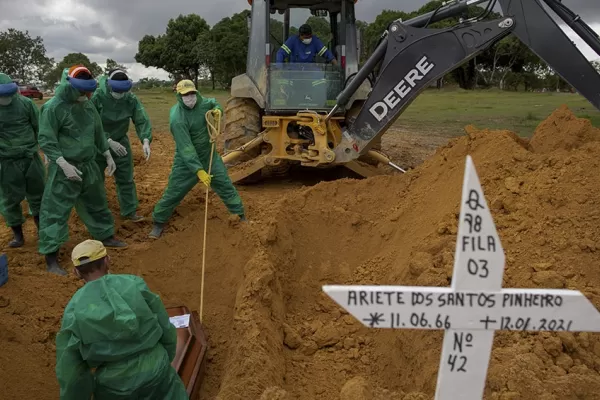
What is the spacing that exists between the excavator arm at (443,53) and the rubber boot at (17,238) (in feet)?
12.8

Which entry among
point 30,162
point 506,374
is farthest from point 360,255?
point 30,162

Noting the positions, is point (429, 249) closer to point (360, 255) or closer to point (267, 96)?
point (360, 255)

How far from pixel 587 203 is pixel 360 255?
79.2 inches

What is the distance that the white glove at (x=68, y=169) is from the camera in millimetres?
4879

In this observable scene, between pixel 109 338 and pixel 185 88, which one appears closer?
pixel 109 338

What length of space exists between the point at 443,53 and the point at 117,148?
388 cm

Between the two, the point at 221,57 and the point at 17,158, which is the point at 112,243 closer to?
the point at 17,158

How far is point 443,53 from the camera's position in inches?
235

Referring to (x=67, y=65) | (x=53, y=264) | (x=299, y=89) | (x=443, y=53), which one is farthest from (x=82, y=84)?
(x=67, y=65)

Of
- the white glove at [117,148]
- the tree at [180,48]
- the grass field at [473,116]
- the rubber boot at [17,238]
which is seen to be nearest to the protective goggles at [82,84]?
the white glove at [117,148]

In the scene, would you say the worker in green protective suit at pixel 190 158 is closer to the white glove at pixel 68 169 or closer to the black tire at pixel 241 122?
the white glove at pixel 68 169

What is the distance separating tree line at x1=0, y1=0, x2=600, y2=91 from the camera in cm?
3362

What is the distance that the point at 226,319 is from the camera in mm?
4453

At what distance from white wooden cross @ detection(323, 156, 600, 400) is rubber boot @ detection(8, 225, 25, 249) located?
5077mm
